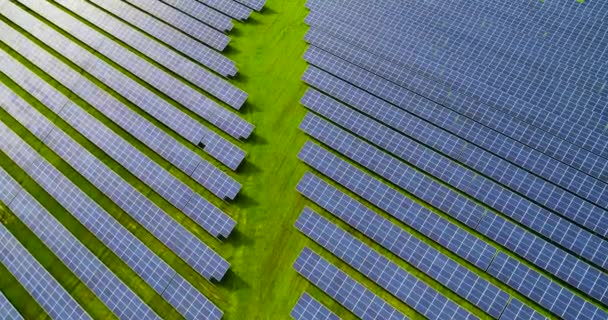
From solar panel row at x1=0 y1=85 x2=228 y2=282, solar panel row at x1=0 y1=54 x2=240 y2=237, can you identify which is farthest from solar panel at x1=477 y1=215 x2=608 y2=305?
solar panel row at x1=0 y1=85 x2=228 y2=282

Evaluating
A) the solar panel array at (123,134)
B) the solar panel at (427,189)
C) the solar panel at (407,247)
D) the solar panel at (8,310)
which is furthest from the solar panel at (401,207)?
the solar panel at (8,310)

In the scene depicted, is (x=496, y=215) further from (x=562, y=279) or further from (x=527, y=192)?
(x=562, y=279)

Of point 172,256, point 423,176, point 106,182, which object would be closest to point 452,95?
point 423,176

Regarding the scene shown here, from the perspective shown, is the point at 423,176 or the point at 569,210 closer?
the point at 569,210

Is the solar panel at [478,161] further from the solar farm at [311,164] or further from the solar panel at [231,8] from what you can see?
the solar panel at [231,8]

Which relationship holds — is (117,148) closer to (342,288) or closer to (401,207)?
(342,288)

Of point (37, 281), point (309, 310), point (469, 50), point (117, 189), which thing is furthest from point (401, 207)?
point (37, 281)
